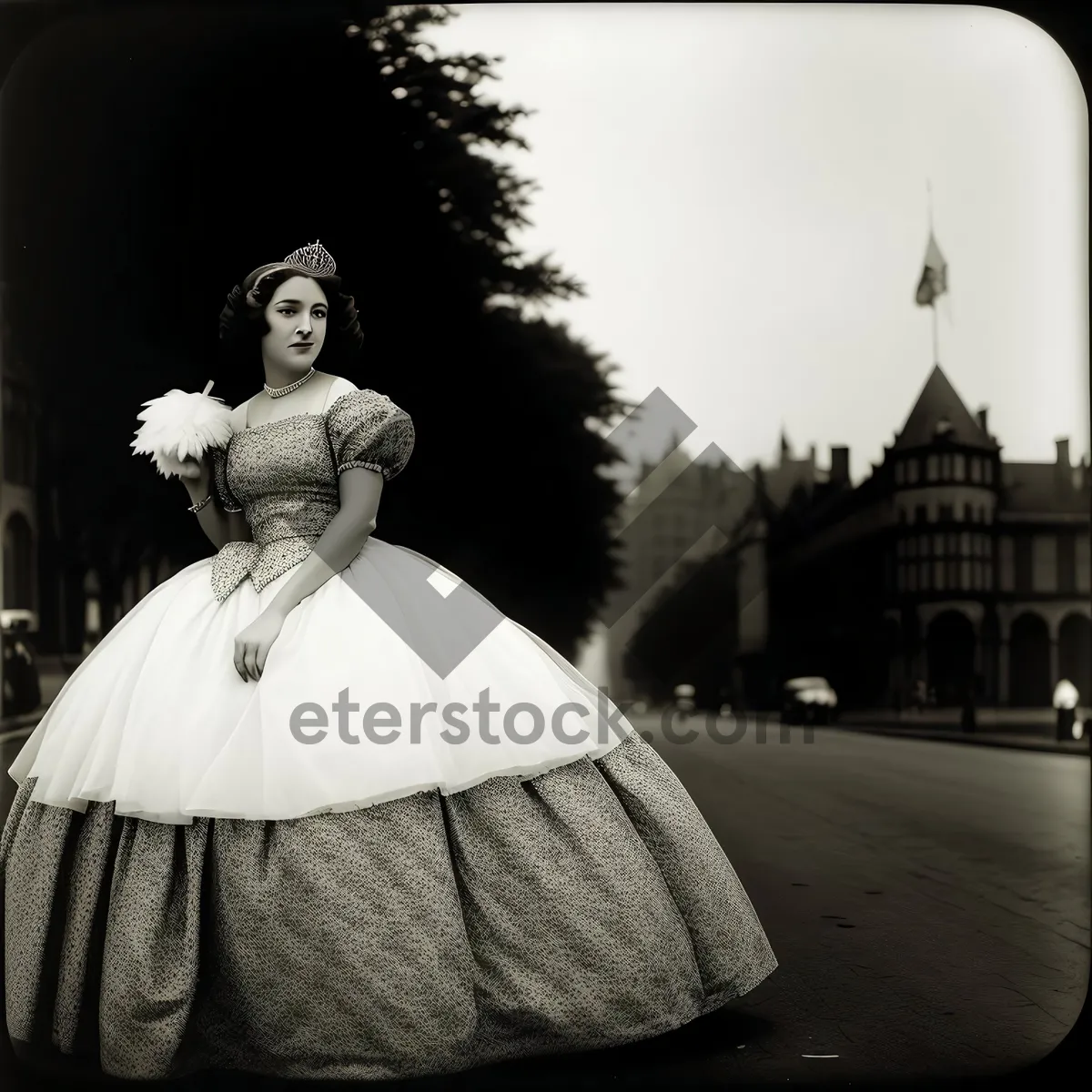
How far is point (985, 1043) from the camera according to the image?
3.35 m

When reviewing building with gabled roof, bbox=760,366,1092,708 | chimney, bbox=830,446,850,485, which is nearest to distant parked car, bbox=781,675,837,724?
building with gabled roof, bbox=760,366,1092,708

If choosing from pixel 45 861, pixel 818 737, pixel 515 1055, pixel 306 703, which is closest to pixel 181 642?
pixel 306 703

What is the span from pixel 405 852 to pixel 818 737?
4049 mm

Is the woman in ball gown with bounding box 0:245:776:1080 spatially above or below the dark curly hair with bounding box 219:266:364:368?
below

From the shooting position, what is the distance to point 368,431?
320 centimetres

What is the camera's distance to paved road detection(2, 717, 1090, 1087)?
3.22m

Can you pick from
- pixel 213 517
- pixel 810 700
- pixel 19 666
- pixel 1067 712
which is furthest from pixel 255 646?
pixel 1067 712

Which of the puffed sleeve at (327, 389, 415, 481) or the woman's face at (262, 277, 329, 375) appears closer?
the puffed sleeve at (327, 389, 415, 481)

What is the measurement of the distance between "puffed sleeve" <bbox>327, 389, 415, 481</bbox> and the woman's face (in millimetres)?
227

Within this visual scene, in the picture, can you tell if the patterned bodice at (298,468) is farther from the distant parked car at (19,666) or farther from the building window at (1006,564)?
the building window at (1006,564)

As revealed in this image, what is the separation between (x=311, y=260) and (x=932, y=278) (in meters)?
2.87

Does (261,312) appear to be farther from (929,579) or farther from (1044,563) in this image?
(1044,563)

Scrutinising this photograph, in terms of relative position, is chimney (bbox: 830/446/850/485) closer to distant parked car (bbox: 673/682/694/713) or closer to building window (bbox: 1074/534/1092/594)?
building window (bbox: 1074/534/1092/594)

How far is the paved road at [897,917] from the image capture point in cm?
322
